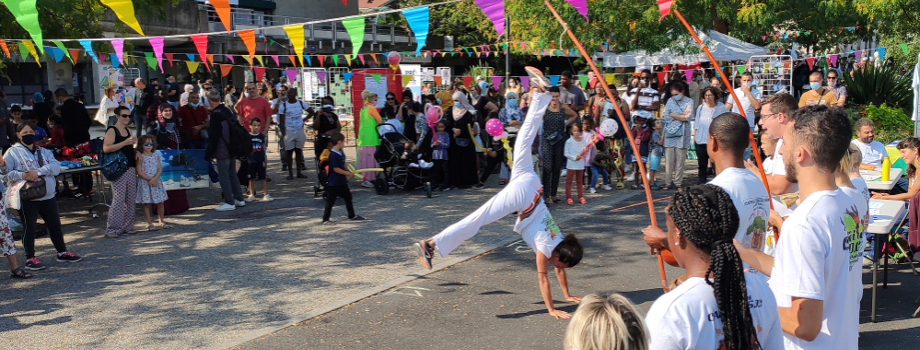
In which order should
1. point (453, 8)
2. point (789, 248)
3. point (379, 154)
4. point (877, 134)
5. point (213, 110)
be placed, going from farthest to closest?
point (453, 8) < point (877, 134) < point (379, 154) < point (213, 110) < point (789, 248)

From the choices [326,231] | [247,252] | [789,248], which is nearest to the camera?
[789,248]

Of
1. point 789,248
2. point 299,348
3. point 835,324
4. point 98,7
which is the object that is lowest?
point 299,348

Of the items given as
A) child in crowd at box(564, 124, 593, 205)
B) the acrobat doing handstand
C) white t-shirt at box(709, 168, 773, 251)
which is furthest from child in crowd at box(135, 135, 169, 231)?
white t-shirt at box(709, 168, 773, 251)

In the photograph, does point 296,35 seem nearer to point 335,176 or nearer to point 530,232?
point 335,176

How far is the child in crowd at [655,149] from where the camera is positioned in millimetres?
12320

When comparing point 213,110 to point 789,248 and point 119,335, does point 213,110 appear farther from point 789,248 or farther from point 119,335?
point 789,248

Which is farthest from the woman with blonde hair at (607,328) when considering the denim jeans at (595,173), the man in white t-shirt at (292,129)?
the man in white t-shirt at (292,129)

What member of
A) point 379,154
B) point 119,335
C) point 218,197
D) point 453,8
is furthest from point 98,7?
point 453,8

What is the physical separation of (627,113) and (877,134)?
4.36 metres

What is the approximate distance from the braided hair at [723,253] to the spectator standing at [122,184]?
8418 millimetres

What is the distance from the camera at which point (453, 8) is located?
29.2 meters

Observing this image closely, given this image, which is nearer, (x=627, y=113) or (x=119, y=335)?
(x=119, y=335)

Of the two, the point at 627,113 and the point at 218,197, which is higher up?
the point at 627,113

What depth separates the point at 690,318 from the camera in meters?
2.36
